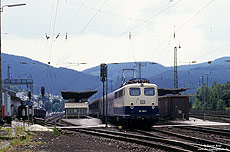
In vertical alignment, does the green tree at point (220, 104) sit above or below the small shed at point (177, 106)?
below

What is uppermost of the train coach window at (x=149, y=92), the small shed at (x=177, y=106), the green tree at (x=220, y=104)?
the train coach window at (x=149, y=92)

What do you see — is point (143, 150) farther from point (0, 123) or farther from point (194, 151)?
point (0, 123)

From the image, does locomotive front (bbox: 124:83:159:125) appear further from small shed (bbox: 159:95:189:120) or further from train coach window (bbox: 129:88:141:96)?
small shed (bbox: 159:95:189:120)

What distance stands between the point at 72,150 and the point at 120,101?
55.7ft

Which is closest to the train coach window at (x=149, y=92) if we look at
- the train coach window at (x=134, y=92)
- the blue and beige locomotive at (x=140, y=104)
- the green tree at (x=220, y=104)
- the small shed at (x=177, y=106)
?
the blue and beige locomotive at (x=140, y=104)

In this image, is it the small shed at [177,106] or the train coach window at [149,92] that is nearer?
the train coach window at [149,92]

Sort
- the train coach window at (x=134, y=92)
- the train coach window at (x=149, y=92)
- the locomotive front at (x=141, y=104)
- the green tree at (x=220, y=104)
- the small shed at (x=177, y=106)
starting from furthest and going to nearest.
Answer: the green tree at (x=220, y=104) < the small shed at (x=177, y=106) < the train coach window at (x=149, y=92) < the train coach window at (x=134, y=92) < the locomotive front at (x=141, y=104)

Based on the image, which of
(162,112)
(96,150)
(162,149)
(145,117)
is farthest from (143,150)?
(162,112)

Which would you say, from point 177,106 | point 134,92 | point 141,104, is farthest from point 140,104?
point 177,106

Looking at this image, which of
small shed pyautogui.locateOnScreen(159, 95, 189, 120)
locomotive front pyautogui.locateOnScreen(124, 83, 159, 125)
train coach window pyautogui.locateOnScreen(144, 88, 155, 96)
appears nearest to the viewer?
locomotive front pyautogui.locateOnScreen(124, 83, 159, 125)

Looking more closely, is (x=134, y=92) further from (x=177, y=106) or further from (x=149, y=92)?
(x=177, y=106)

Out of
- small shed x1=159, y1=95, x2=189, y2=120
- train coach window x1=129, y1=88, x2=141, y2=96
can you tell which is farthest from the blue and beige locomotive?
small shed x1=159, y1=95, x2=189, y2=120

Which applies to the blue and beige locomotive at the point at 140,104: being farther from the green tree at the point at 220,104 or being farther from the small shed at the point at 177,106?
the green tree at the point at 220,104

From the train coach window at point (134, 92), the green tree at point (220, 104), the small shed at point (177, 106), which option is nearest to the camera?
the train coach window at point (134, 92)
